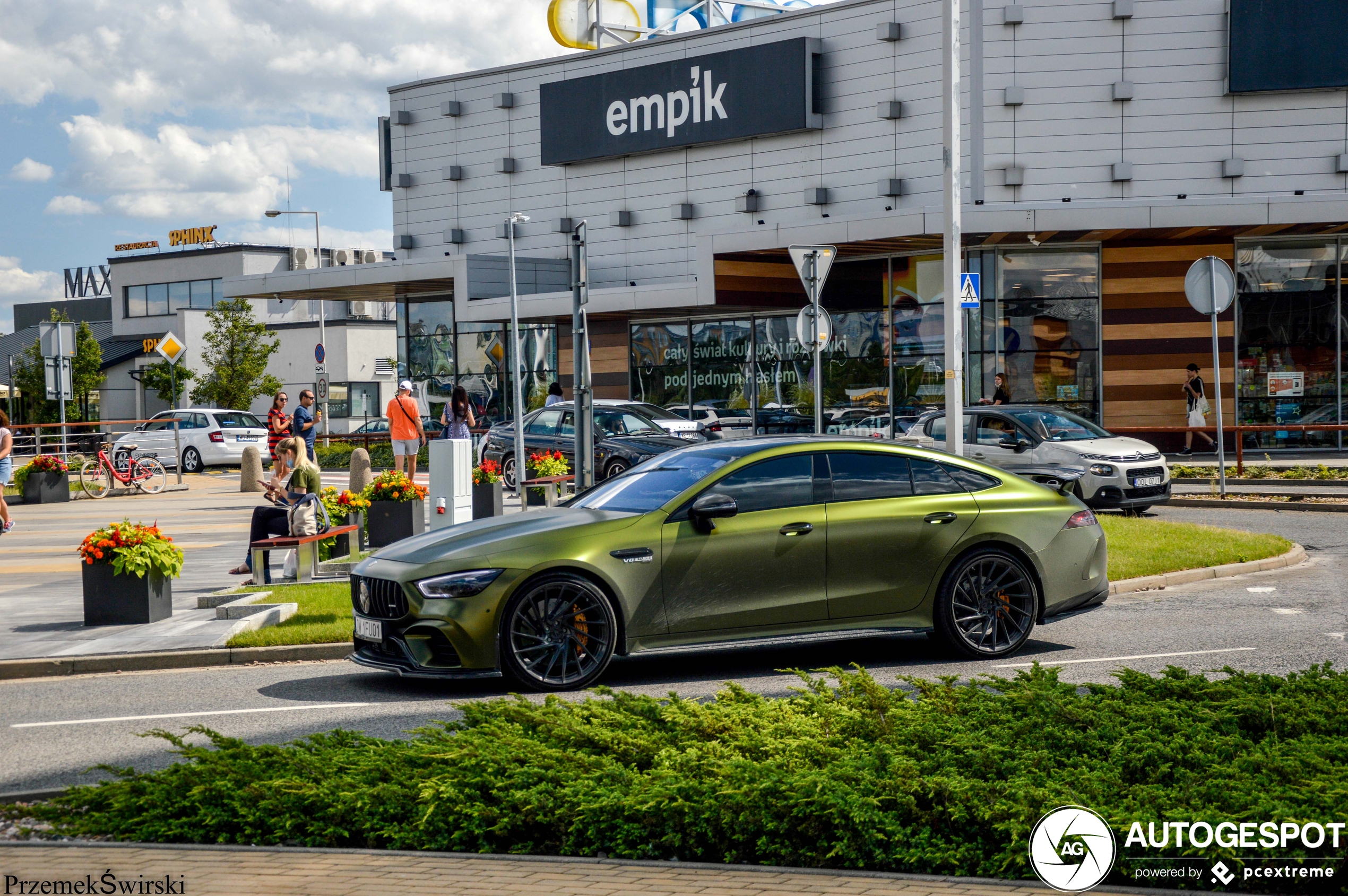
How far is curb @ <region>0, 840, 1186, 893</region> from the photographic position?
4035 mm

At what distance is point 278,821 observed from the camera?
4.91m

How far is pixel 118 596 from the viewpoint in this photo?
36.1 ft

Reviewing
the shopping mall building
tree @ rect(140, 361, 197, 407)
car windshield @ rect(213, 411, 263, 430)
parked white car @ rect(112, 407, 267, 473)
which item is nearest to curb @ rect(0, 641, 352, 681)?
the shopping mall building

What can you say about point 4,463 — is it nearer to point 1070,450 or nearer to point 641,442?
point 641,442

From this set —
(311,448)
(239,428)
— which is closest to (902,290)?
(311,448)

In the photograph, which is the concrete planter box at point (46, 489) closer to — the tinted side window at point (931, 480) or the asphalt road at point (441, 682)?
the asphalt road at point (441, 682)

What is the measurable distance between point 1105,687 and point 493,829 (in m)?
2.87

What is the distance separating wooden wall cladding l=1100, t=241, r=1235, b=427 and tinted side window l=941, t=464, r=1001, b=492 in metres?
20.1

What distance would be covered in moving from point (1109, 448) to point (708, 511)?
1189 centimetres

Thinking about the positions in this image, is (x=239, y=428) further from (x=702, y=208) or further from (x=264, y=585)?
(x=264, y=585)

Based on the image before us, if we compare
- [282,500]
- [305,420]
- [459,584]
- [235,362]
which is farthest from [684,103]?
[235,362]

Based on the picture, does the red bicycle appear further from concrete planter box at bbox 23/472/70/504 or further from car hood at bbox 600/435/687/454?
car hood at bbox 600/435/687/454

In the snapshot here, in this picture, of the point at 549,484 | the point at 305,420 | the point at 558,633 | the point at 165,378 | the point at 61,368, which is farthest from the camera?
the point at 165,378

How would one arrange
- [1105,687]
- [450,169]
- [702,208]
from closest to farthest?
[1105,687] → [702,208] → [450,169]
